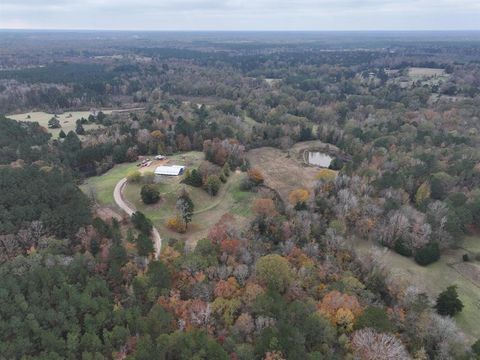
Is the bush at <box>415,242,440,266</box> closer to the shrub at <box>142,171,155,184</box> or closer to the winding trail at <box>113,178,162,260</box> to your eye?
the winding trail at <box>113,178,162,260</box>

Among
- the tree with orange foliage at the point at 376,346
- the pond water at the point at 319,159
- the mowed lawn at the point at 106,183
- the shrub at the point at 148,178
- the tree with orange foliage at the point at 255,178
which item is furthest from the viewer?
the pond water at the point at 319,159

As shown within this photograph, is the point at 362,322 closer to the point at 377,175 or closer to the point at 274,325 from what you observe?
the point at 274,325

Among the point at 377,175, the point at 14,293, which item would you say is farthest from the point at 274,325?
the point at 377,175

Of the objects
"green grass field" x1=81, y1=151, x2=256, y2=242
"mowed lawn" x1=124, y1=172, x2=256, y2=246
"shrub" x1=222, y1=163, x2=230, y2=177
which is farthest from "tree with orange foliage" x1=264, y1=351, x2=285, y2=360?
"shrub" x1=222, y1=163, x2=230, y2=177

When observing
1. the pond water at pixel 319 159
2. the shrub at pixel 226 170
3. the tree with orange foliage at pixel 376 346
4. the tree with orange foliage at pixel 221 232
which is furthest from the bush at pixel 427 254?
the pond water at pixel 319 159

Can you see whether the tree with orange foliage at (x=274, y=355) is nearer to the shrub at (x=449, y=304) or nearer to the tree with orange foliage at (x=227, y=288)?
the tree with orange foliage at (x=227, y=288)

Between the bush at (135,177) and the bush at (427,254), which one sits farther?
the bush at (135,177)

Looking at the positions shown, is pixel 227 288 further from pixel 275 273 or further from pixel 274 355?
pixel 274 355

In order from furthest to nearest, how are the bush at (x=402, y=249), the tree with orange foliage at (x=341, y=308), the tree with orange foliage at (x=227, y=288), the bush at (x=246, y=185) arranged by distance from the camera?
the bush at (x=246, y=185) → the bush at (x=402, y=249) → the tree with orange foliage at (x=227, y=288) → the tree with orange foliage at (x=341, y=308)
